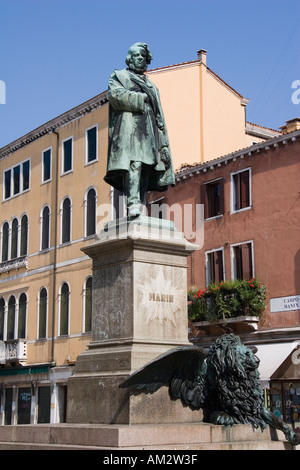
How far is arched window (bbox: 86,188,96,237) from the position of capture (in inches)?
1153

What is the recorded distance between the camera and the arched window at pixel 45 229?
32562mm

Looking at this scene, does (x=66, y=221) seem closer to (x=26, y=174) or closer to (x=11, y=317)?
(x=26, y=174)

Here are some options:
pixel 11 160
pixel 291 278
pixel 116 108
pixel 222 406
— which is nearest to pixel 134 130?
pixel 116 108

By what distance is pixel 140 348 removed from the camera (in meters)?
7.99

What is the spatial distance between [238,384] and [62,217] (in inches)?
961

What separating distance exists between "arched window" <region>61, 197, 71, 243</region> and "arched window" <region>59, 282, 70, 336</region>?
196 centimetres

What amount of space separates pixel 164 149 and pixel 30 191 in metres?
25.5

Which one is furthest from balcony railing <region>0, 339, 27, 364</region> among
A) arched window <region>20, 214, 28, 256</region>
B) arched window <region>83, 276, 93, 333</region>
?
arched window <region>83, 276, 93, 333</region>

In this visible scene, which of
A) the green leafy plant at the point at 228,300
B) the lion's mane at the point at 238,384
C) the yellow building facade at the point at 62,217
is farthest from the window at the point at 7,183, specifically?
the lion's mane at the point at 238,384

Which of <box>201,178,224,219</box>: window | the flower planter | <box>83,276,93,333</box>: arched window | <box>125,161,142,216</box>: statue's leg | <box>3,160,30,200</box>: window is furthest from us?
<box>3,160,30,200</box>: window

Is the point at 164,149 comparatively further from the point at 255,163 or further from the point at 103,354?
the point at 255,163

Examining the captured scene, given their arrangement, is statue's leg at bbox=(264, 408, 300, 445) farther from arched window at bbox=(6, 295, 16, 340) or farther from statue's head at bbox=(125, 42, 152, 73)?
arched window at bbox=(6, 295, 16, 340)

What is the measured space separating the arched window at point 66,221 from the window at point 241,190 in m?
8.21

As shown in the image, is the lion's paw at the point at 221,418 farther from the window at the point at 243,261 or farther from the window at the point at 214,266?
the window at the point at 214,266
